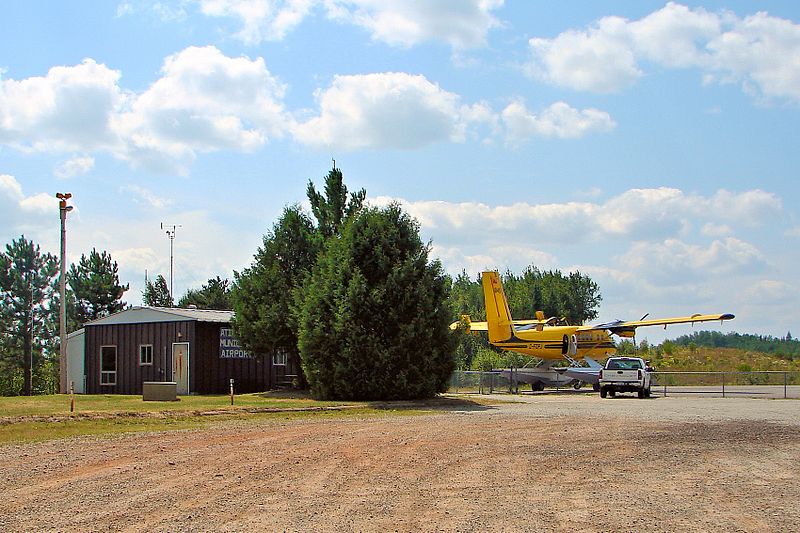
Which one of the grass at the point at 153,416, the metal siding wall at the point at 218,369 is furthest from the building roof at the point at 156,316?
the grass at the point at 153,416

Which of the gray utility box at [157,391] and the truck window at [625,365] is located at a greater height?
the truck window at [625,365]

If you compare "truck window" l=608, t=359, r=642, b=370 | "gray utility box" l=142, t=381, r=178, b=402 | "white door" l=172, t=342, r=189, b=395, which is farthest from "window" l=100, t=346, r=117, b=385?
"truck window" l=608, t=359, r=642, b=370

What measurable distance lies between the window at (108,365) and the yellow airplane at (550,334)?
17.2 metres

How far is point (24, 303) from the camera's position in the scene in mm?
65312

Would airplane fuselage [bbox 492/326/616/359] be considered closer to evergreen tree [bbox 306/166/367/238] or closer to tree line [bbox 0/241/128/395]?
evergreen tree [bbox 306/166/367/238]

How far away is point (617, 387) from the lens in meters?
32.6

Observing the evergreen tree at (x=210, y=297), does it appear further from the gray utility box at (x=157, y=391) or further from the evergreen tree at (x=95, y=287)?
the gray utility box at (x=157, y=391)

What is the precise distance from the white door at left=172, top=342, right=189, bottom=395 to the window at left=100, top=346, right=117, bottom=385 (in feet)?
11.7

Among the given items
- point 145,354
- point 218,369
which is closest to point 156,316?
point 145,354

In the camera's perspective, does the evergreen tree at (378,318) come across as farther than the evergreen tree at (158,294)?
No

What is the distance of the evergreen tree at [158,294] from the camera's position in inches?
3438

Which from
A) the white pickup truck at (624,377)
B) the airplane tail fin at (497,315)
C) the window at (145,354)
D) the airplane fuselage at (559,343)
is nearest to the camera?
the white pickup truck at (624,377)

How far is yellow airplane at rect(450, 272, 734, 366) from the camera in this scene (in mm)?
42531

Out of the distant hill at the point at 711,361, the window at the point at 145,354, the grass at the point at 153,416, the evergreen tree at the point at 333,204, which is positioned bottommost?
the distant hill at the point at 711,361
